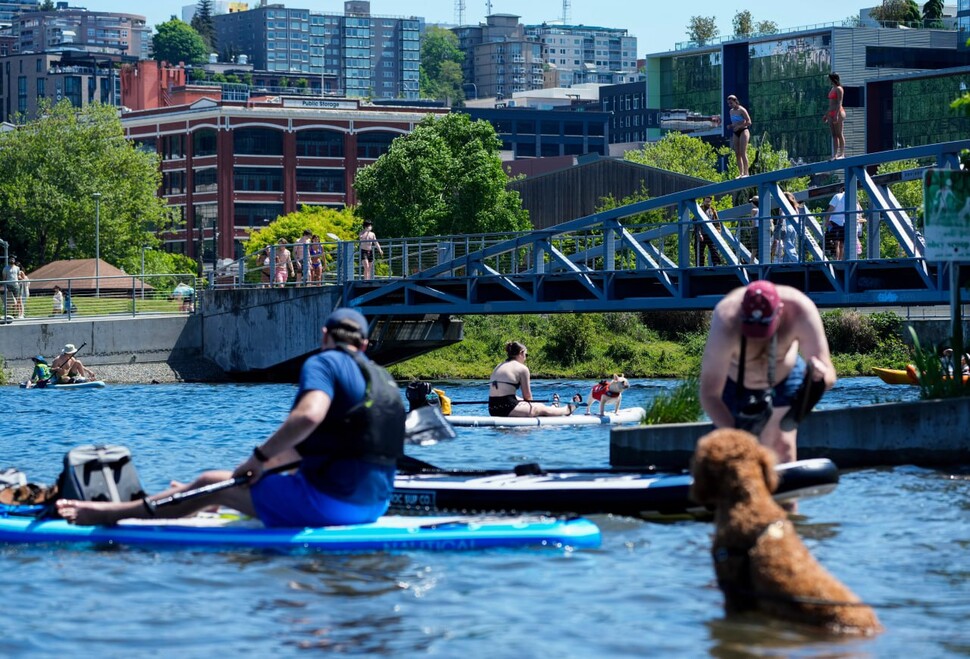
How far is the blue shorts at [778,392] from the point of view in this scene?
11626mm

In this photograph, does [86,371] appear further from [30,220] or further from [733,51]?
[733,51]

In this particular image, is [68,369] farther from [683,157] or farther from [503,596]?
[683,157]

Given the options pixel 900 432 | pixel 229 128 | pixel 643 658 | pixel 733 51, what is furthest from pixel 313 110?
pixel 643 658

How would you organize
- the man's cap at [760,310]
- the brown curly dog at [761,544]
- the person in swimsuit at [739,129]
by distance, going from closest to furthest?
the brown curly dog at [761,544], the man's cap at [760,310], the person in swimsuit at [739,129]

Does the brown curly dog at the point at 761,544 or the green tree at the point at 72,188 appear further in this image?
the green tree at the point at 72,188

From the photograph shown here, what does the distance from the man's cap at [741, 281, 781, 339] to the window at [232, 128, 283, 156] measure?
10990cm

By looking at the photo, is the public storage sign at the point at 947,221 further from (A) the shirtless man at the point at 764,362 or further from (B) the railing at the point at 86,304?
(B) the railing at the point at 86,304

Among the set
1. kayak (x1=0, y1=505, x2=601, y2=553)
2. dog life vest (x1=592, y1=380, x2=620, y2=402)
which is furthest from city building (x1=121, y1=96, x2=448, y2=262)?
kayak (x1=0, y1=505, x2=601, y2=553)

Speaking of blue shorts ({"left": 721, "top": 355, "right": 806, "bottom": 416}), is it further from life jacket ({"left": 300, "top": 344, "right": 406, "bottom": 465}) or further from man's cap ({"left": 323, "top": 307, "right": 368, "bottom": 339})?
man's cap ({"left": 323, "top": 307, "right": 368, "bottom": 339})

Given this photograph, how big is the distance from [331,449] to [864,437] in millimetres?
7424

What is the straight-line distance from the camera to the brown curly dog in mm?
8617

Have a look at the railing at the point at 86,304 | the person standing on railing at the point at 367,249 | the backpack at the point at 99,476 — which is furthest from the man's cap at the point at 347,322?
the railing at the point at 86,304

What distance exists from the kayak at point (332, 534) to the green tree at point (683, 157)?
73559 millimetres

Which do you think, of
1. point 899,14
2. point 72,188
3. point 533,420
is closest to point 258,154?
point 72,188
